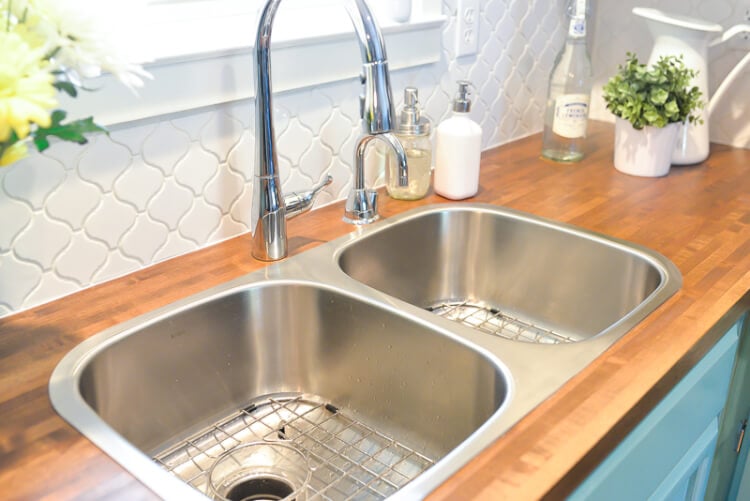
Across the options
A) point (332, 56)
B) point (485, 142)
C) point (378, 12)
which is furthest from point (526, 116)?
point (332, 56)

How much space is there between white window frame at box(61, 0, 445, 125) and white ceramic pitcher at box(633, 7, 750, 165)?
19.2 inches

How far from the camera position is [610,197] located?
1438 millimetres

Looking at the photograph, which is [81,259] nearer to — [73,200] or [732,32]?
[73,200]

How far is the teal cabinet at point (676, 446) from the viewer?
2.84 ft

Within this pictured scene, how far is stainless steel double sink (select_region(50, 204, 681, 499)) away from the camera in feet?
3.01

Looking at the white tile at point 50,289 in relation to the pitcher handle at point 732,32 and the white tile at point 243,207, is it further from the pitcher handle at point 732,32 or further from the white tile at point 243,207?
the pitcher handle at point 732,32

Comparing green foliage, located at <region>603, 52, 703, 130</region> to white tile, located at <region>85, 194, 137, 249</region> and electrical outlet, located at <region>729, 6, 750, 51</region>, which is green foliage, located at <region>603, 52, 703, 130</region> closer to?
electrical outlet, located at <region>729, 6, 750, 51</region>

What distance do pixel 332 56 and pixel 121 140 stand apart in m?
0.39

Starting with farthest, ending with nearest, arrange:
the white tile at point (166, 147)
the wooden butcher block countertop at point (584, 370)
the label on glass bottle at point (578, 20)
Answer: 1. the label on glass bottle at point (578, 20)
2. the white tile at point (166, 147)
3. the wooden butcher block countertop at point (584, 370)

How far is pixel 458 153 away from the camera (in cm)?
136

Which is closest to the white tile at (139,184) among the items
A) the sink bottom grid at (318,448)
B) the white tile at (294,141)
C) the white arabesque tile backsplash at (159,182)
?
the white arabesque tile backsplash at (159,182)

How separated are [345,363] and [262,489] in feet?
0.71

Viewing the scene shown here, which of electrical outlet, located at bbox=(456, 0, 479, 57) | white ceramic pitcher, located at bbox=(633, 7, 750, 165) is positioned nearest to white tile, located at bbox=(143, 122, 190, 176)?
electrical outlet, located at bbox=(456, 0, 479, 57)

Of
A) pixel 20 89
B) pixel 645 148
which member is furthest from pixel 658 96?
pixel 20 89
